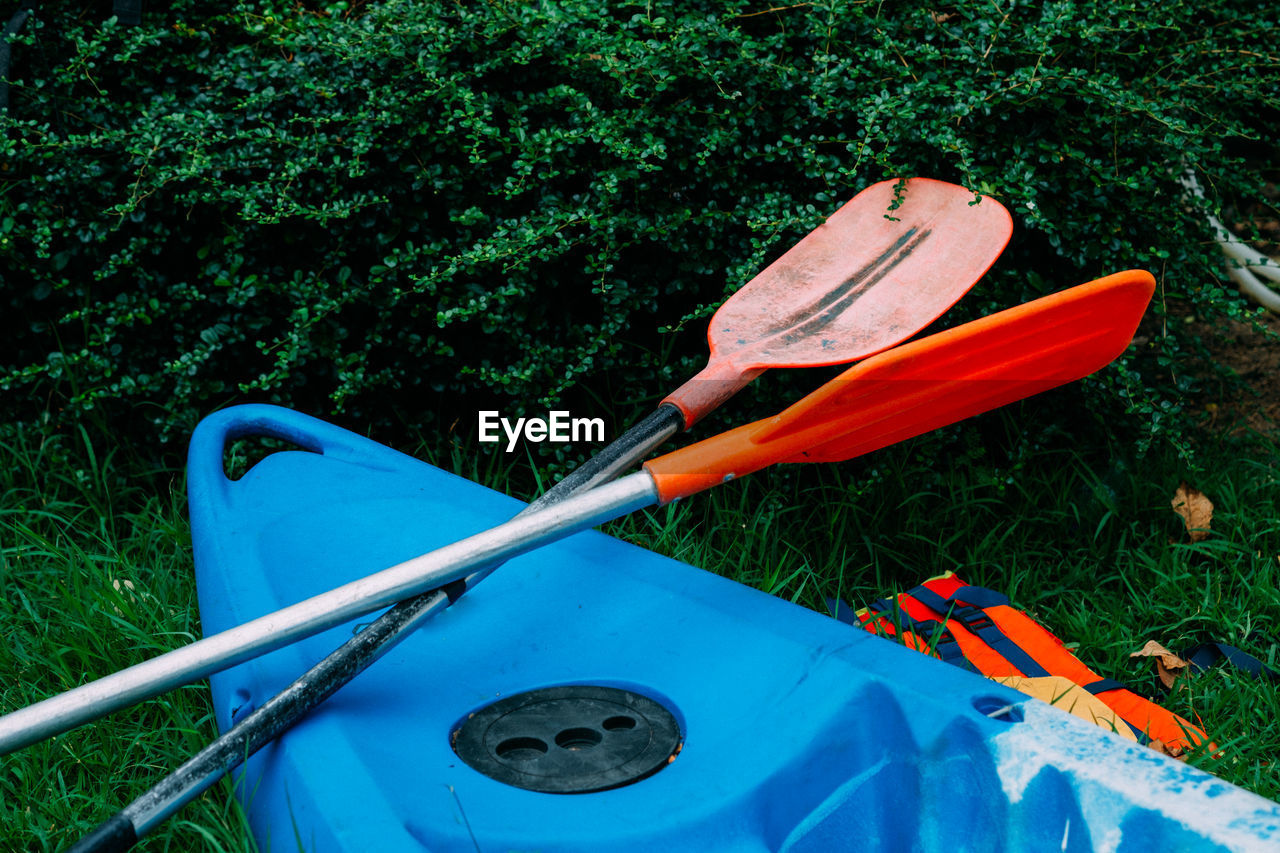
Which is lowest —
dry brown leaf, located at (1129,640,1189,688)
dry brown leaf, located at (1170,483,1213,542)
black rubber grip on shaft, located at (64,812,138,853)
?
dry brown leaf, located at (1129,640,1189,688)

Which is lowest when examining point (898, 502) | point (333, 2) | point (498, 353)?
point (898, 502)

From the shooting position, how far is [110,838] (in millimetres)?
1037

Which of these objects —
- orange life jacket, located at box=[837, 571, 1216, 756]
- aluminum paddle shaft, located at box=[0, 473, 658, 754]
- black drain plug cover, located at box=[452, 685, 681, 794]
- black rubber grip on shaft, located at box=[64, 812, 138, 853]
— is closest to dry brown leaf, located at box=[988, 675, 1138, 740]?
orange life jacket, located at box=[837, 571, 1216, 756]

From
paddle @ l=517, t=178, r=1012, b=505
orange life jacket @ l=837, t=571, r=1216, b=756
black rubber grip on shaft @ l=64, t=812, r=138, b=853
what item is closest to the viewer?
black rubber grip on shaft @ l=64, t=812, r=138, b=853

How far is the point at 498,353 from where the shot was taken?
217cm

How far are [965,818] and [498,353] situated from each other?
136cm

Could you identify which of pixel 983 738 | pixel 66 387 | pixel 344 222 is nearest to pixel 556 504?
pixel 983 738

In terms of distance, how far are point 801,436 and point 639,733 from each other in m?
0.51

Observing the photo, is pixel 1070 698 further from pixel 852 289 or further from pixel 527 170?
pixel 527 170

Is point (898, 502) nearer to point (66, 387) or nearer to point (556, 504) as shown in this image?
point (556, 504)

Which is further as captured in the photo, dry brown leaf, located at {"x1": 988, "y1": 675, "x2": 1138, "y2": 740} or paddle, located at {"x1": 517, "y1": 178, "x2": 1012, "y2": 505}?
paddle, located at {"x1": 517, "y1": 178, "x2": 1012, "y2": 505}

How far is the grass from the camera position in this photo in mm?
1715

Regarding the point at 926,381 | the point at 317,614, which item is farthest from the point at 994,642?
the point at 317,614

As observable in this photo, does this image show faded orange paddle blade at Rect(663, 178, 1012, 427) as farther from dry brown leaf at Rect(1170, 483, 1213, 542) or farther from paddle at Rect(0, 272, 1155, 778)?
dry brown leaf at Rect(1170, 483, 1213, 542)
